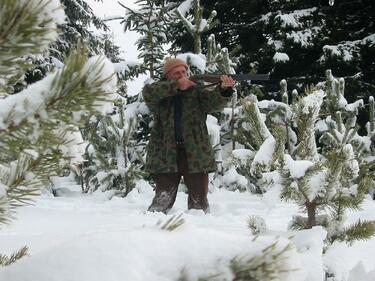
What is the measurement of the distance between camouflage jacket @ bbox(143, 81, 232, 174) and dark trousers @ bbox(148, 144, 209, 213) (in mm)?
133

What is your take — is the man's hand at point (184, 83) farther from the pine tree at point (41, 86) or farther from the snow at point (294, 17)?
the snow at point (294, 17)

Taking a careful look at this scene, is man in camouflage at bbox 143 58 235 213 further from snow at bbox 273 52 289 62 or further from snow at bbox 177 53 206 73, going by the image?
snow at bbox 273 52 289 62

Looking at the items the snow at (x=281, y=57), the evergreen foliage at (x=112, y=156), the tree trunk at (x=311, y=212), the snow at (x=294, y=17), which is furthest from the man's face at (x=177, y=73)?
the snow at (x=294, y=17)

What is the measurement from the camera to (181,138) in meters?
5.34

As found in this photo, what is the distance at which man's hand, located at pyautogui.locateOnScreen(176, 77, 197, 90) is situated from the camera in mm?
5230

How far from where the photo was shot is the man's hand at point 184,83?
5.23 meters

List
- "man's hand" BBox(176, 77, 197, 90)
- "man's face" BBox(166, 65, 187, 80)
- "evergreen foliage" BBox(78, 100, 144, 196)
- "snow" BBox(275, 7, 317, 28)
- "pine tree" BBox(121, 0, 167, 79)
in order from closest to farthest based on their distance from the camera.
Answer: "man's hand" BBox(176, 77, 197, 90) → "man's face" BBox(166, 65, 187, 80) → "evergreen foliage" BBox(78, 100, 144, 196) → "pine tree" BBox(121, 0, 167, 79) → "snow" BBox(275, 7, 317, 28)

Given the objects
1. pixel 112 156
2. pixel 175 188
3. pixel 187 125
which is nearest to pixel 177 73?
pixel 187 125

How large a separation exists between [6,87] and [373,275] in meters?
1.80

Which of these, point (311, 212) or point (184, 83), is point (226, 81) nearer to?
point (184, 83)

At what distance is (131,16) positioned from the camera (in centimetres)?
906

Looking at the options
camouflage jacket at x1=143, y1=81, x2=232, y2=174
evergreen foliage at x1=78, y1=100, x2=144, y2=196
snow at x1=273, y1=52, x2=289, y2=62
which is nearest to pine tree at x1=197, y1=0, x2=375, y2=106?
snow at x1=273, y1=52, x2=289, y2=62

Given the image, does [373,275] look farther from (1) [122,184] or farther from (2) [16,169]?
(1) [122,184]

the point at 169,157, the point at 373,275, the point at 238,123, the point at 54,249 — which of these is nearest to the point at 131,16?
the point at 238,123
